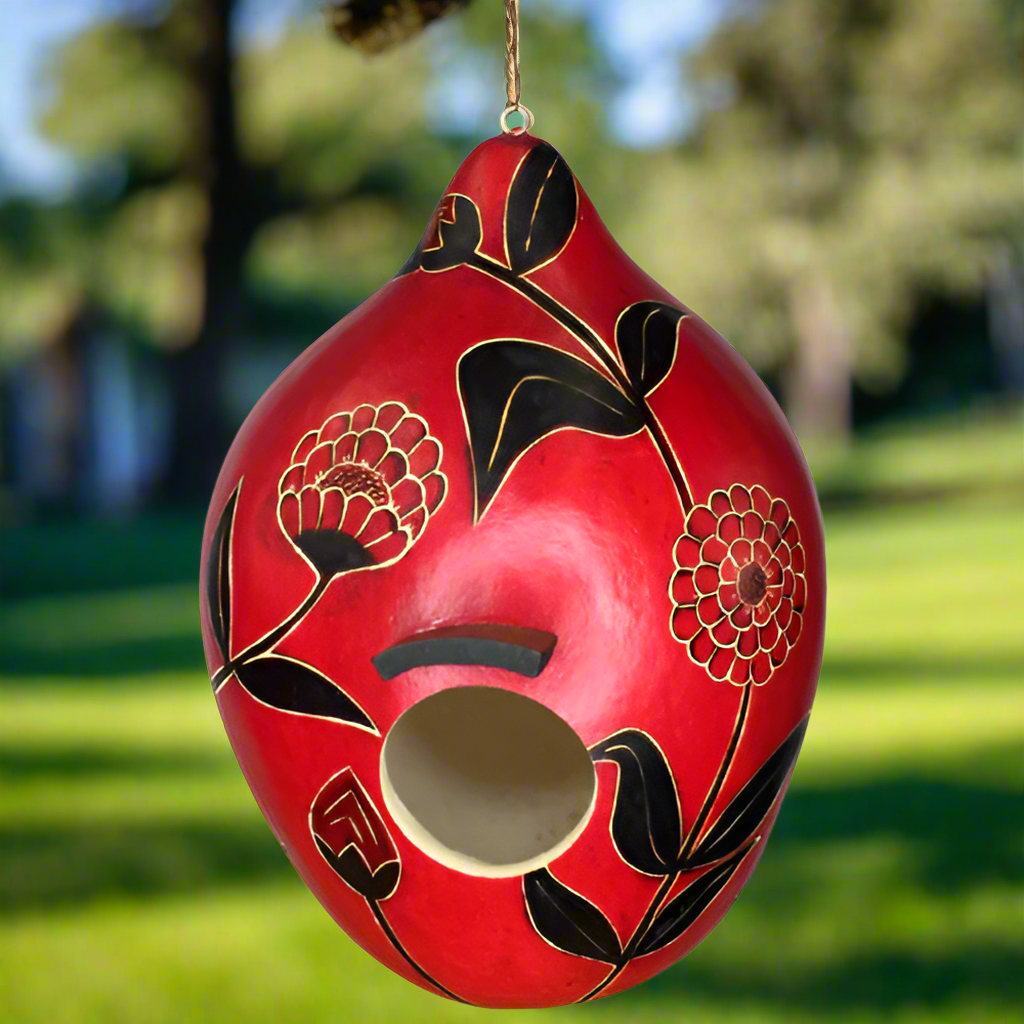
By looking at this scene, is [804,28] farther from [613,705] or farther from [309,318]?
[613,705]

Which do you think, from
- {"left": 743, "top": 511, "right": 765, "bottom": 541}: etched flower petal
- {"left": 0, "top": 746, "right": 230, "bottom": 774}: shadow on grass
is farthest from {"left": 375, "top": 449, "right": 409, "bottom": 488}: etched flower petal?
{"left": 0, "top": 746, "right": 230, "bottom": 774}: shadow on grass

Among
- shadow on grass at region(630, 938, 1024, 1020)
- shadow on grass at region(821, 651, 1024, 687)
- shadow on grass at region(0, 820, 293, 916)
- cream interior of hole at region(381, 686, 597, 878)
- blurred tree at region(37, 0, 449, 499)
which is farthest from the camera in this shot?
blurred tree at region(37, 0, 449, 499)

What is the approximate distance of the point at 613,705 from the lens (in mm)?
1264

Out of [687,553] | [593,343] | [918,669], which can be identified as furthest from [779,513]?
[918,669]

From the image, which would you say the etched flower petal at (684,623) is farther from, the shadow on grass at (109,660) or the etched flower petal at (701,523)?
the shadow on grass at (109,660)

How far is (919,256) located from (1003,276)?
1955 millimetres

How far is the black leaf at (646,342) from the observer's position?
4.41ft

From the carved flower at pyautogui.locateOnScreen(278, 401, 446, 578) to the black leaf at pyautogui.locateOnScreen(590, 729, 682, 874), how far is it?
0.26 metres

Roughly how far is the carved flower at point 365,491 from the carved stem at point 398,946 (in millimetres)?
345

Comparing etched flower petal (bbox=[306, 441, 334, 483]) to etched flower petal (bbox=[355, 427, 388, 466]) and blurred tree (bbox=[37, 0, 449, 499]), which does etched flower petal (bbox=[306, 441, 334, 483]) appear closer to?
etched flower petal (bbox=[355, 427, 388, 466])

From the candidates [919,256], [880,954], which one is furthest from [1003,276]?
[880,954]

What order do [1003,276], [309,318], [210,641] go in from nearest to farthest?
[210,641] → [1003,276] → [309,318]

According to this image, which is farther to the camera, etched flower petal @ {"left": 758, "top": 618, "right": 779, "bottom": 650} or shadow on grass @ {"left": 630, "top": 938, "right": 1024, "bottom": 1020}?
shadow on grass @ {"left": 630, "top": 938, "right": 1024, "bottom": 1020}

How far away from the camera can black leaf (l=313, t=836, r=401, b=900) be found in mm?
1361
